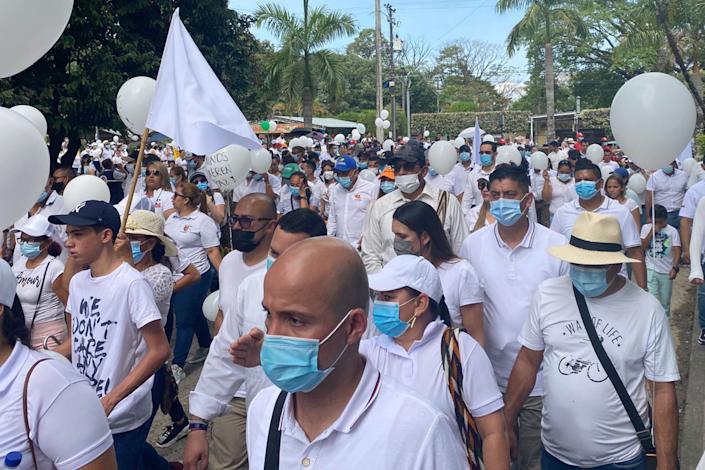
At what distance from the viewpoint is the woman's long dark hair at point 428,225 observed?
12.5 ft

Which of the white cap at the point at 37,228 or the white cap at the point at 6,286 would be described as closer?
the white cap at the point at 6,286

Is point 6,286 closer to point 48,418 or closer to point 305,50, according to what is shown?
point 48,418

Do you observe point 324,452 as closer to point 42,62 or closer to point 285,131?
point 42,62

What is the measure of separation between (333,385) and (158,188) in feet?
22.8

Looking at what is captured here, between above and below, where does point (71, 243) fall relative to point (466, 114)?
below

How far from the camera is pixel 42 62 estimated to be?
40.8 feet

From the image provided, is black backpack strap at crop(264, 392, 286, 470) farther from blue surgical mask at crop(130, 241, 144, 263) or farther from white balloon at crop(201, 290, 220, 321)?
white balloon at crop(201, 290, 220, 321)

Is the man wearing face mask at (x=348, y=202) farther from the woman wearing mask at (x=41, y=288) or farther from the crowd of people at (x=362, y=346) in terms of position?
the woman wearing mask at (x=41, y=288)

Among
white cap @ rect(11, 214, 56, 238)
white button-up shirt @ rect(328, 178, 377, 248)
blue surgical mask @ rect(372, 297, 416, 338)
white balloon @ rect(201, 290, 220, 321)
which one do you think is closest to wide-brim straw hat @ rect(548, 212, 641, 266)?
blue surgical mask @ rect(372, 297, 416, 338)

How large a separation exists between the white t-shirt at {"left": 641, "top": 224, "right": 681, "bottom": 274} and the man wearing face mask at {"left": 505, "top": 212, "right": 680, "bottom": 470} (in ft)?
14.4

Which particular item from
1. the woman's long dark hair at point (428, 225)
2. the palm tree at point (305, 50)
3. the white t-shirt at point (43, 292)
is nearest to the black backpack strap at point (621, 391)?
the woman's long dark hair at point (428, 225)

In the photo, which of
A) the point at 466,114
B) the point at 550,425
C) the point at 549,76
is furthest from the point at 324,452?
the point at 466,114

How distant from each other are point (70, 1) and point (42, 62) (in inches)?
416

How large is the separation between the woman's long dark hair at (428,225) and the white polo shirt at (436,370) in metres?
0.92
